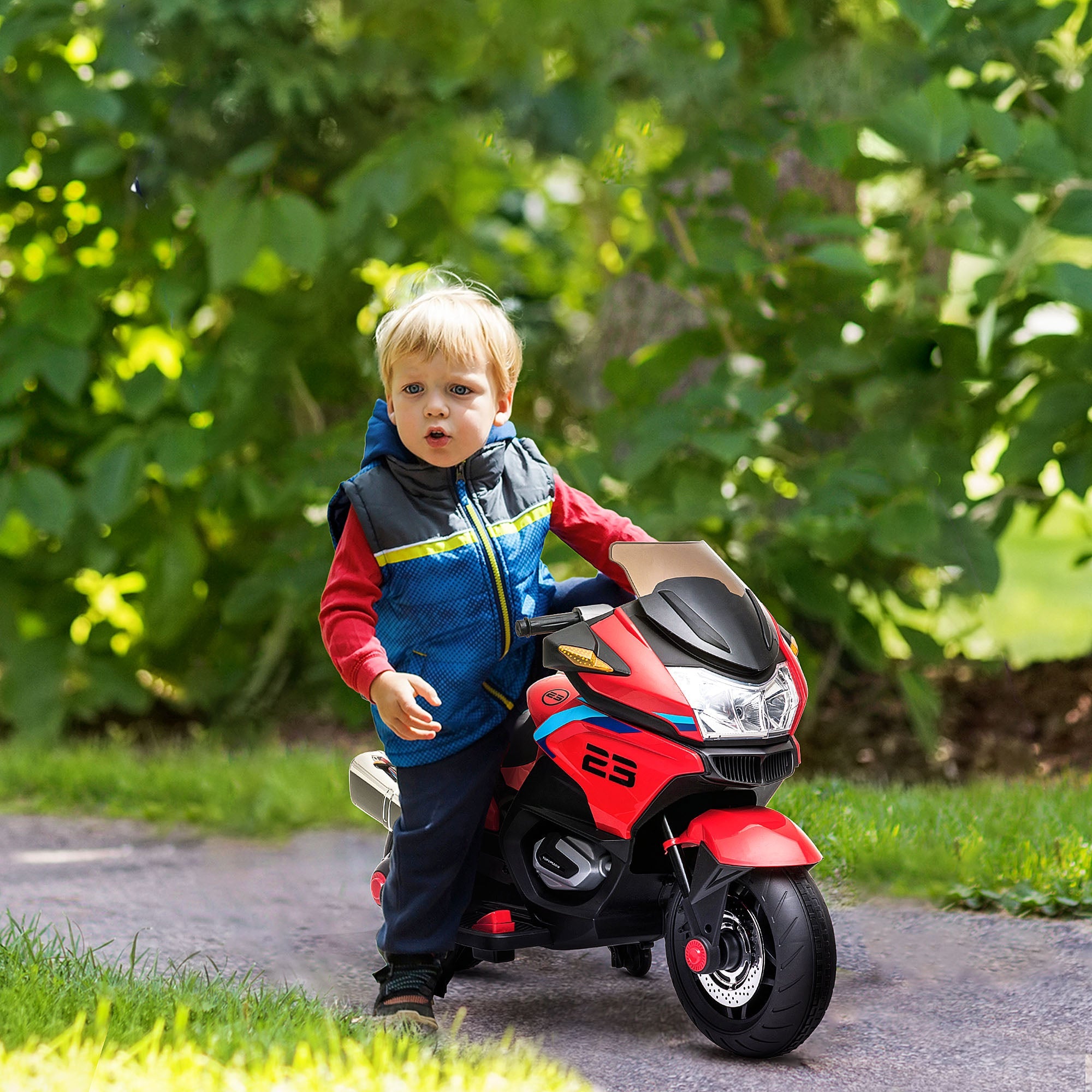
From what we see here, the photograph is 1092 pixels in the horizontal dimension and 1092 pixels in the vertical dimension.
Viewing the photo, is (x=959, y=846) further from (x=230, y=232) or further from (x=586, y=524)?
(x=230, y=232)

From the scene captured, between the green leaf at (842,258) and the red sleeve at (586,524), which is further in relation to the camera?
the green leaf at (842,258)

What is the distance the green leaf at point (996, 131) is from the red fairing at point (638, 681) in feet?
7.07

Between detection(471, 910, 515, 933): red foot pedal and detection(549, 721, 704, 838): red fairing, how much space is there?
1.07 feet

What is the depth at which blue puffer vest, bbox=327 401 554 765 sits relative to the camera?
2.58 m

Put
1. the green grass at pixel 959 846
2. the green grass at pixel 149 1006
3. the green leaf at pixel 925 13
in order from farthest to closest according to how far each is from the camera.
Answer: the green leaf at pixel 925 13
the green grass at pixel 959 846
the green grass at pixel 149 1006

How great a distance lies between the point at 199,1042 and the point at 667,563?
1.17 metres

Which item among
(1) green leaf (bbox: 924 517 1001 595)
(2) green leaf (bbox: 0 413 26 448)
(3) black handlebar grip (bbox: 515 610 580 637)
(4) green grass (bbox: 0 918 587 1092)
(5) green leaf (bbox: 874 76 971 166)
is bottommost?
(4) green grass (bbox: 0 918 587 1092)

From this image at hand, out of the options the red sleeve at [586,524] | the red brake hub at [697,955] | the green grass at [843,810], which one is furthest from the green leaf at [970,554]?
the red brake hub at [697,955]

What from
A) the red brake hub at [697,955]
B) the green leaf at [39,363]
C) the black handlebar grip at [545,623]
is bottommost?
the red brake hub at [697,955]

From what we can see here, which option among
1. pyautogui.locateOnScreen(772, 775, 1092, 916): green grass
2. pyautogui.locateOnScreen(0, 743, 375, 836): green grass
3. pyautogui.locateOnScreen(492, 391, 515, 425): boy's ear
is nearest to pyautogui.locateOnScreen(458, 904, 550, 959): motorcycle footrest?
pyautogui.locateOnScreen(772, 775, 1092, 916): green grass

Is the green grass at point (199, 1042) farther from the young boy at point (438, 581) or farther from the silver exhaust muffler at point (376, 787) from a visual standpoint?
the silver exhaust muffler at point (376, 787)

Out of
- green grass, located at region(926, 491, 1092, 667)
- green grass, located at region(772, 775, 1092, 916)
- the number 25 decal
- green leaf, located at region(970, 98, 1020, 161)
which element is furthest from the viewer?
green grass, located at region(926, 491, 1092, 667)

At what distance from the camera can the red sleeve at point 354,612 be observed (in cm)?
244

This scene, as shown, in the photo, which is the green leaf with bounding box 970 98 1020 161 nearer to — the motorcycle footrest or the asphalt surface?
the asphalt surface
